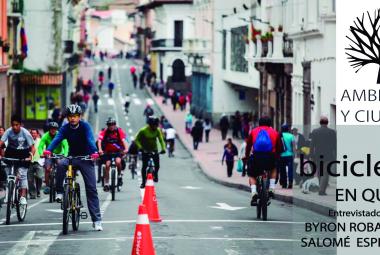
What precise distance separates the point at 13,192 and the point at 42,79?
177 ft

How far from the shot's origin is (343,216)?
17.7 m

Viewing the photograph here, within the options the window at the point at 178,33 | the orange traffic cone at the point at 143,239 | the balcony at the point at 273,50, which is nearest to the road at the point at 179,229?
the orange traffic cone at the point at 143,239

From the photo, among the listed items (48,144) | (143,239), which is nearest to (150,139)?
(48,144)

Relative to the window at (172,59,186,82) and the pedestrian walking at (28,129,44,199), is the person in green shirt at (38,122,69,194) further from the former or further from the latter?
the window at (172,59,186,82)

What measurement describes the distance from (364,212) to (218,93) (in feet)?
206

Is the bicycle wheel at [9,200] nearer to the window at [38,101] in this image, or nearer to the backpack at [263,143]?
the backpack at [263,143]

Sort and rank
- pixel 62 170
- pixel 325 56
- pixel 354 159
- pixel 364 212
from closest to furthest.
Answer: pixel 364 212 < pixel 62 170 < pixel 354 159 < pixel 325 56

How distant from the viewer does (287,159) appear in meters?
33.4

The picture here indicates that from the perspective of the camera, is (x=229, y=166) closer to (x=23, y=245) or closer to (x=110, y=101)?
(x=23, y=245)

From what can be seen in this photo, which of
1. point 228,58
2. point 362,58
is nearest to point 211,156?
point 228,58

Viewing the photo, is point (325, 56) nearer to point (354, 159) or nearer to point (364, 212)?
point (354, 159)

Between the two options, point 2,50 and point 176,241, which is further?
point 2,50

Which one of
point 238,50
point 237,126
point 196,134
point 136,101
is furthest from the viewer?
point 136,101

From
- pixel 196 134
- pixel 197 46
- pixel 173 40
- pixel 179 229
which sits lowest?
pixel 196 134
